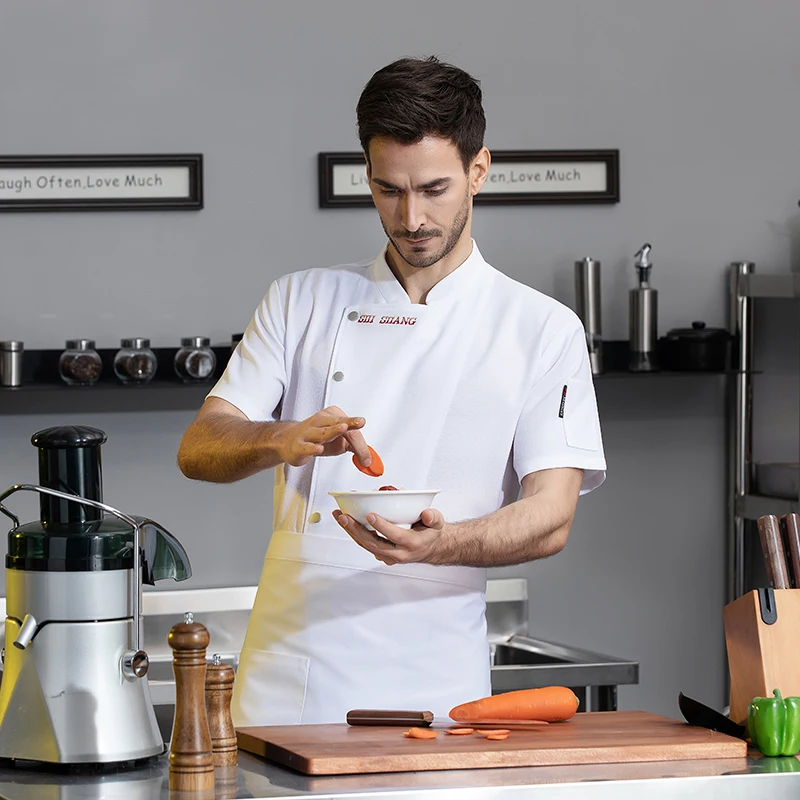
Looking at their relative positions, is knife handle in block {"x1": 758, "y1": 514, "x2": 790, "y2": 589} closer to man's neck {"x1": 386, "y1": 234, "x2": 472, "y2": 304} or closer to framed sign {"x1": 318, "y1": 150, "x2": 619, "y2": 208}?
man's neck {"x1": 386, "y1": 234, "x2": 472, "y2": 304}

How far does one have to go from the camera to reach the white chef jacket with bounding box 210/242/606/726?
210 cm

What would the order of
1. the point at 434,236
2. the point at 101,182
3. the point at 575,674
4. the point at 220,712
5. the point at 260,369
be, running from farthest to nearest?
the point at 101,182 < the point at 575,674 < the point at 260,369 < the point at 434,236 < the point at 220,712

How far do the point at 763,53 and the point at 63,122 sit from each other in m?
1.95

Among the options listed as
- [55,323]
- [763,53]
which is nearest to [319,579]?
[55,323]

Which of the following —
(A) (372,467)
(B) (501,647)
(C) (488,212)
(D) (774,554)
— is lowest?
(B) (501,647)

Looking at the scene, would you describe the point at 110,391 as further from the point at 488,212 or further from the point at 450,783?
the point at 450,783

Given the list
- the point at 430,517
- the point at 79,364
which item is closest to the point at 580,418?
the point at 430,517

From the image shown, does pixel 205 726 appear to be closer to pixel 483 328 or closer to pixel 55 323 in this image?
pixel 483 328

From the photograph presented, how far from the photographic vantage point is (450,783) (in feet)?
4.77

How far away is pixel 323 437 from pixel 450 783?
0.55 m

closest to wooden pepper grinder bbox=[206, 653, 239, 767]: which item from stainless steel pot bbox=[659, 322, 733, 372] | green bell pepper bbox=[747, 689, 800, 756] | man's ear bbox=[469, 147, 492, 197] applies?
green bell pepper bbox=[747, 689, 800, 756]

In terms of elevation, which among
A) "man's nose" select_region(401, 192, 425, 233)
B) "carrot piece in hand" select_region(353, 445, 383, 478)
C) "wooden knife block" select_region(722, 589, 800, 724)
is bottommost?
"wooden knife block" select_region(722, 589, 800, 724)

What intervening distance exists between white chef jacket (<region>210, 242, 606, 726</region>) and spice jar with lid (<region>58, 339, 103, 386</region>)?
108cm

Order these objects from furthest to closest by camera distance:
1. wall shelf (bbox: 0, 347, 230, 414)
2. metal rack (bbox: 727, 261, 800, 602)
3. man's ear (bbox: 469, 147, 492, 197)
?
1. metal rack (bbox: 727, 261, 800, 602)
2. wall shelf (bbox: 0, 347, 230, 414)
3. man's ear (bbox: 469, 147, 492, 197)
